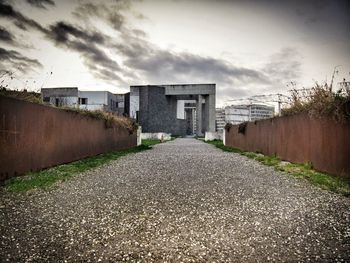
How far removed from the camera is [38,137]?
7750mm

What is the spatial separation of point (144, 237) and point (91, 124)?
989 cm

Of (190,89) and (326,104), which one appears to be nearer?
(326,104)

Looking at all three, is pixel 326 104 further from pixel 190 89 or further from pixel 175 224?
pixel 190 89

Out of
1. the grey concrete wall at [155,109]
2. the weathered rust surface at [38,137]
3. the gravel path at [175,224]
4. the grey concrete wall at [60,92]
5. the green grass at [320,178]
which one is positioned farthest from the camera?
the grey concrete wall at [60,92]

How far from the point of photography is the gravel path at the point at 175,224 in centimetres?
294

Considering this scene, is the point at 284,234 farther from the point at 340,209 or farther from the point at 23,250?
the point at 23,250

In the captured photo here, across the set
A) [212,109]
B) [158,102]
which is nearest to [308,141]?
[212,109]

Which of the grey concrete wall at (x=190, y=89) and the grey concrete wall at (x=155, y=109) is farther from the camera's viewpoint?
the grey concrete wall at (x=190, y=89)

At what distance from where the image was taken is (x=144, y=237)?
11.0 feet

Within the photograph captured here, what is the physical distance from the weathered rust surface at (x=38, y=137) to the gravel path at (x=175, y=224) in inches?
61.7

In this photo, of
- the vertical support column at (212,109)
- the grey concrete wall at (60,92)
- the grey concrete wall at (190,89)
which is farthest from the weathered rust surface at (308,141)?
the grey concrete wall at (60,92)

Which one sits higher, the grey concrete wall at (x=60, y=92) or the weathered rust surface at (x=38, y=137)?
the grey concrete wall at (x=60, y=92)

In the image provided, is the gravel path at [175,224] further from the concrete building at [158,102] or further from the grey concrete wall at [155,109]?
the grey concrete wall at [155,109]

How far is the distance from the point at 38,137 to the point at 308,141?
827 centimetres
